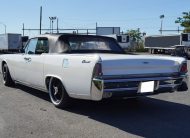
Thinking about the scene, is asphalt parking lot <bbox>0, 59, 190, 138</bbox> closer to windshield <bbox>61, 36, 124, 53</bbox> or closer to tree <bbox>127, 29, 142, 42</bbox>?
windshield <bbox>61, 36, 124, 53</bbox>

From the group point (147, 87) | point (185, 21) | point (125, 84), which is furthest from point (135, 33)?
point (125, 84)

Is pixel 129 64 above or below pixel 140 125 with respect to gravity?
above

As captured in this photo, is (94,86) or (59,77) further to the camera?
(59,77)

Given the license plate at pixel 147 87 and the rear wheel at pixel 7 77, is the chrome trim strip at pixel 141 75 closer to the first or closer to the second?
the license plate at pixel 147 87

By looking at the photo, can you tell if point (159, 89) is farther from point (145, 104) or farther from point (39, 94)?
point (39, 94)

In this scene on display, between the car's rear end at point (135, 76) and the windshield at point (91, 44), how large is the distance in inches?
60.3

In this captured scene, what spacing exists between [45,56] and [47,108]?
3.54 feet

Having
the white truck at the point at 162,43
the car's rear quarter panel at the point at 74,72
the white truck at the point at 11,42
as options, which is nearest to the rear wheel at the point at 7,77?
the car's rear quarter panel at the point at 74,72

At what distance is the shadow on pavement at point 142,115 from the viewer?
6023 millimetres

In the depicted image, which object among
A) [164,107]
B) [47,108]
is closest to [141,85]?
[164,107]

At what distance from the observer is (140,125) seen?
6348 mm

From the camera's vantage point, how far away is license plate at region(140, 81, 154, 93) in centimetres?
682

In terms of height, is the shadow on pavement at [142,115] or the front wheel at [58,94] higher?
the front wheel at [58,94]

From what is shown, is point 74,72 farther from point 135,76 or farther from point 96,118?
point 135,76
